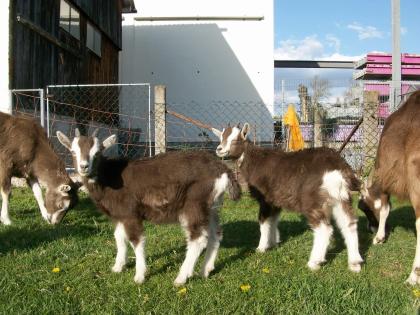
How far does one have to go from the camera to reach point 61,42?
1409 cm

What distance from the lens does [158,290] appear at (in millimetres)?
4613

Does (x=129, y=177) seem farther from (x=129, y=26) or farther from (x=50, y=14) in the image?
(x=129, y=26)

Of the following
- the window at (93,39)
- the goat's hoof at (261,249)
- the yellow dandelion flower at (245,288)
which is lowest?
the goat's hoof at (261,249)

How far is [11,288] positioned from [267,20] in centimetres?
2137

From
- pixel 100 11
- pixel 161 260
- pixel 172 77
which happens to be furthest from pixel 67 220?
pixel 172 77

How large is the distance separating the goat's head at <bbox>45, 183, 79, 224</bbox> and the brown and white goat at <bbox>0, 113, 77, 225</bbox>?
0.06 ft

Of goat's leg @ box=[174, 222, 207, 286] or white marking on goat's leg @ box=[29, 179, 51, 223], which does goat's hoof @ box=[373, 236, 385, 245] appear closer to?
goat's leg @ box=[174, 222, 207, 286]

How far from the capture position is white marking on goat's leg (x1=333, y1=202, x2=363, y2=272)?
17.6 ft

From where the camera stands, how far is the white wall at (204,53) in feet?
78.7

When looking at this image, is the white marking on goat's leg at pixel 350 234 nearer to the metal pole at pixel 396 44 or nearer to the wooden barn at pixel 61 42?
the metal pole at pixel 396 44

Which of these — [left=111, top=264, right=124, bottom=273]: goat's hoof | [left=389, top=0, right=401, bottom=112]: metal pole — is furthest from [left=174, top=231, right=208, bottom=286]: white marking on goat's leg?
[left=389, top=0, right=401, bottom=112]: metal pole

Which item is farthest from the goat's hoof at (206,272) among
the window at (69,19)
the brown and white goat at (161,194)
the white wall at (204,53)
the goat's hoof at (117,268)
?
the white wall at (204,53)

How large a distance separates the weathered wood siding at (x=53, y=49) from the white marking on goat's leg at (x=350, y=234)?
8.40 meters

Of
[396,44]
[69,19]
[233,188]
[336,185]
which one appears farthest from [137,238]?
[69,19]
